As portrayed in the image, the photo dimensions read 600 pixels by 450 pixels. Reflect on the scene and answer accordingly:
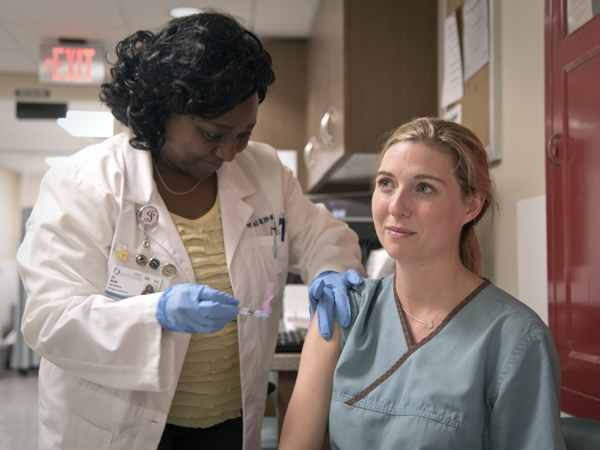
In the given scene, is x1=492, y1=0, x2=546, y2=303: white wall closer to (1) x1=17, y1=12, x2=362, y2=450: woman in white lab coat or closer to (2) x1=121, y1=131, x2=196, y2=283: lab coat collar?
(1) x1=17, y1=12, x2=362, y2=450: woman in white lab coat

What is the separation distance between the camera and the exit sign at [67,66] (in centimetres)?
364

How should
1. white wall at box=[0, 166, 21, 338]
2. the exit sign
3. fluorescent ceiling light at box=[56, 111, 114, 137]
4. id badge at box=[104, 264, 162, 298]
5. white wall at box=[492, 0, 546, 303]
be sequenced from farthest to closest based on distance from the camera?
white wall at box=[0, 166, 21, 338]
fluorescent ceiling light at box=[56, 111, 114, 137]
the exit sign
white wall at box=[492, 0, 546, 303]
id badge at box=[104, 264, 162, 298]

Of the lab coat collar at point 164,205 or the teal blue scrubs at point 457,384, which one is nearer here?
the teal blue scrubs at point 457,384

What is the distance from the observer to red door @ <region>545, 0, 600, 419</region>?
1.21 meters

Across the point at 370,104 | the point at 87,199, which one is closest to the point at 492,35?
the point at 370,104

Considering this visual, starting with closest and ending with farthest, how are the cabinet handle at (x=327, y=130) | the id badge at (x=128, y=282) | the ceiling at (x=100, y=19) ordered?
1. the id badge at (x=128, y=282)
2. the cabinet handle at (x=327, y=130)
3. the ceiling at (x=100, y=19)

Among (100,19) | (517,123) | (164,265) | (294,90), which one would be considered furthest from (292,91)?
(164,265)

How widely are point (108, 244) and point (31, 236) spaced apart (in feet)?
0.55

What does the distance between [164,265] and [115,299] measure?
0.14 meters

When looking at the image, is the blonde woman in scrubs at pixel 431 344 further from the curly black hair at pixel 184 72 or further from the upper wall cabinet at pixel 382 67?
the upper wall cabinet at pixel 382 67

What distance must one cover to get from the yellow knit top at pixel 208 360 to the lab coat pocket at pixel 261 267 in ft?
0.18

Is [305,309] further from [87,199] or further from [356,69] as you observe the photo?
[87,199]

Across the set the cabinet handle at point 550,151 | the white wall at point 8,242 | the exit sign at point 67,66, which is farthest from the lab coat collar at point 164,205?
the white wall at point 8,242

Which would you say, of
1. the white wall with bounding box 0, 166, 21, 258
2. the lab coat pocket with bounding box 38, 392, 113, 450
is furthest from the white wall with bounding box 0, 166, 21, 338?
the lab coat pocket with bounding box 38, 392, 113, 450
